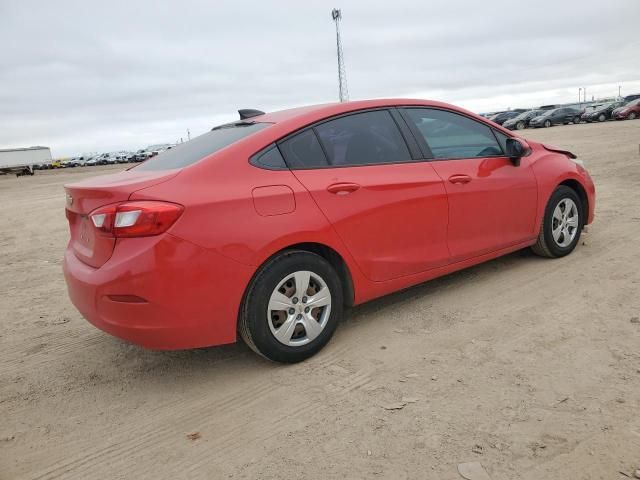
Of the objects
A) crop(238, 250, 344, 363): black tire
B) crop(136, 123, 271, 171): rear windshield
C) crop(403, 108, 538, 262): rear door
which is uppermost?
crop(136, 123, 271, 171): rear windshield

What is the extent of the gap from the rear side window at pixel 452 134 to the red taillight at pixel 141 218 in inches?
Result: 79.9

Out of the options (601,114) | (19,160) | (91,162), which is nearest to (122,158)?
(91,162)

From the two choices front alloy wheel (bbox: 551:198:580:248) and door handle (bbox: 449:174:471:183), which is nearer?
door handle (bbox: 449:174:471:183)

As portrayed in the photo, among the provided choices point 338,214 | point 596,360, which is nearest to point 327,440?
point 338,214

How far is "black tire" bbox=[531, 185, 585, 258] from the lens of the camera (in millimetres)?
4648

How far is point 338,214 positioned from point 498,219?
1642 millimetres

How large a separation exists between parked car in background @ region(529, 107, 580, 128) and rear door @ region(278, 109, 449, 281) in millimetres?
39535

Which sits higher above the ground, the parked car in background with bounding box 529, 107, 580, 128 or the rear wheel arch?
the parked car in background with bounding box 529, 107, 580, 128

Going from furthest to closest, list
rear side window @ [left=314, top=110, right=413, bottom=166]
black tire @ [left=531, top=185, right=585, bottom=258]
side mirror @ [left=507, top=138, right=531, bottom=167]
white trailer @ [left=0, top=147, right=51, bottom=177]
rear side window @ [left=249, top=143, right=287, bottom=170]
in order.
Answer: white trailer @ [left=0, top=147, right=51, bottom=177], black tire @ [left=531, top=185, right=585, bottom=258], side mirror @ [left=507, top=138, right=531, bottom=167], rear side window @ [left=314, top=110, right=413, bottom=166], rear side window @ [left=249, top=143, right=287, bottom=170]

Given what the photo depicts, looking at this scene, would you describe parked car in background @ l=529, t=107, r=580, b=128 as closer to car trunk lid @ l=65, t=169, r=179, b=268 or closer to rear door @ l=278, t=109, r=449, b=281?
rear door @ l=278, t=109, r=449, b=281

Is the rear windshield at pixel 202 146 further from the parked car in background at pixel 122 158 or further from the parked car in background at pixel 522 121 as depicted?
the parked car in background at pixel 122 158

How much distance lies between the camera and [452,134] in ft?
13.5

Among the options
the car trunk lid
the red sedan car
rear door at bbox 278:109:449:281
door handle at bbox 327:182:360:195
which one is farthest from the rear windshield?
door handle at bbox 327:182:360:195

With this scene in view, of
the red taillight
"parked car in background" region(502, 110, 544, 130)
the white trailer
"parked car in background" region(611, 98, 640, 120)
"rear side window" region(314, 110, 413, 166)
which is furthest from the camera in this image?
the white trailer
